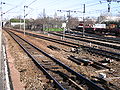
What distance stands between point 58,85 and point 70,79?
104 cm

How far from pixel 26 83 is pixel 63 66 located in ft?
12.0

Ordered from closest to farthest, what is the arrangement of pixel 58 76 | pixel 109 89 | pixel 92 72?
pixel 109 89, pixel 58 76, pixel 92 72

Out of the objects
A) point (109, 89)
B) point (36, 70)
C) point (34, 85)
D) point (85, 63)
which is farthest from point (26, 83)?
point (85, 63)

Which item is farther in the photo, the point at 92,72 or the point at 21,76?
the point at 92,72

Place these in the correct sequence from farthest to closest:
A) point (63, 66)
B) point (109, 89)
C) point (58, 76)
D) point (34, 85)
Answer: point (63, 66) → point (58, 76) → point (34, 85) → point (109, 89)

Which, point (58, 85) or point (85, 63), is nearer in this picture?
point (58, 85)

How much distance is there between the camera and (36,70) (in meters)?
11.1

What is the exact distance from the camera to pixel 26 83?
8.65m

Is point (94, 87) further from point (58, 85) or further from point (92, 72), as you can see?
point (92, 72)

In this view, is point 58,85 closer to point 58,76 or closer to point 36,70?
point 58,76

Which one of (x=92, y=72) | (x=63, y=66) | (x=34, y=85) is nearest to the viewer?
(x=34, y=85)

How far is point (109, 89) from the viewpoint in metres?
7.87

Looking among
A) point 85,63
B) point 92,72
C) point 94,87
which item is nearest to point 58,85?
point 94,87

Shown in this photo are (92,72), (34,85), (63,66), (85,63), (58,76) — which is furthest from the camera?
(85,63)
